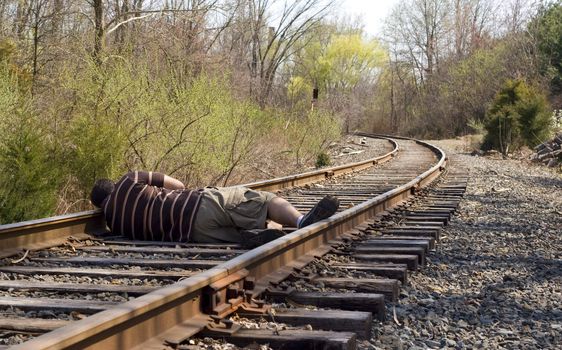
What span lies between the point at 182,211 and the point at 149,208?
0.86ft

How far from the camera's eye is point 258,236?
5426mm

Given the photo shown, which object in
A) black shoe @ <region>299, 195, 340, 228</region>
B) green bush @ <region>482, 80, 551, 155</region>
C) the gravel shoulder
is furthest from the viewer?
green bush @ <region>482, 80, 551, 155</region>

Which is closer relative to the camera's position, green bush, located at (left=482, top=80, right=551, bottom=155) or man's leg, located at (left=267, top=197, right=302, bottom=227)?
man's leg, located at (left=267, top=197, right=302, bottom=227)

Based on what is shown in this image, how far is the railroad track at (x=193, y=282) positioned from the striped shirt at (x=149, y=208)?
172 mm

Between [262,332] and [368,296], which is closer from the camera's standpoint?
[262,332]

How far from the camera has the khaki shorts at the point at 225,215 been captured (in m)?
5.91

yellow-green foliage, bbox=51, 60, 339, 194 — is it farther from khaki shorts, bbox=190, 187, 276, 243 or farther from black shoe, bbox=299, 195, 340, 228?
black shoe, bbox=299, 195, 340, 228

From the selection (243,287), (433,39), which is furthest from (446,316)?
(433,39)

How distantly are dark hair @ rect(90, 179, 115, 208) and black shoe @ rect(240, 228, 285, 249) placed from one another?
1.26 metres

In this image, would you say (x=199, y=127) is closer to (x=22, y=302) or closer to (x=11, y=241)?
(x=11, y=241)

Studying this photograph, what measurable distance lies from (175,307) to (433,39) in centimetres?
7222

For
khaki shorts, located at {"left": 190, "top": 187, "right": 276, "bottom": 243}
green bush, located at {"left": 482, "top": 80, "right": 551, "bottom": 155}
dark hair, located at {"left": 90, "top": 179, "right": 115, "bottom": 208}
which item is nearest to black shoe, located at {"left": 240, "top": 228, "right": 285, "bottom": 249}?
khaki shorts, located at {"left": 190, "top": 187, "right": 276, "bottom": 243}

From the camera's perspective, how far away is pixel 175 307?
330cm

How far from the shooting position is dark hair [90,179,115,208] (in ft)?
20.0
